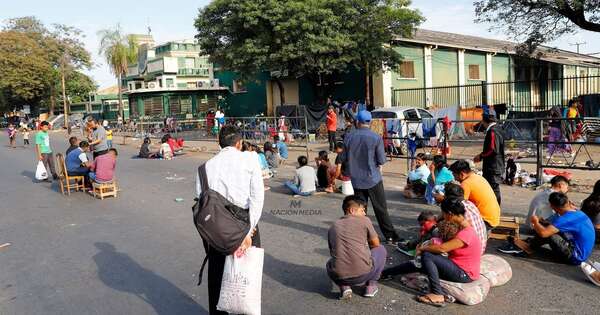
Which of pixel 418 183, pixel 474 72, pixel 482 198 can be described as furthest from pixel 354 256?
pixel 474 72

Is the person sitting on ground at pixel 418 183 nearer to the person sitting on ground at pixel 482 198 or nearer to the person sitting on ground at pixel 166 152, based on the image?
the person sitting on ground at pixel 482 198

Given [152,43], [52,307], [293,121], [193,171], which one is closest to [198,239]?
[52,307]

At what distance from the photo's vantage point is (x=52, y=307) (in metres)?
5.02

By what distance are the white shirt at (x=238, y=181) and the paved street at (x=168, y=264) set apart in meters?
1.41

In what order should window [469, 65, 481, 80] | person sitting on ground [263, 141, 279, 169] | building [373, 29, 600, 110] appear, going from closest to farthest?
person sitting on ground [263, 141, 279, 169]
building [373, 29, 600, 110]
window [469, 65, 481, 80]

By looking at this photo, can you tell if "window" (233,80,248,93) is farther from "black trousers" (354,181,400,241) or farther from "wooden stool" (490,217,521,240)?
"wooden stool" (490,217,521,240)

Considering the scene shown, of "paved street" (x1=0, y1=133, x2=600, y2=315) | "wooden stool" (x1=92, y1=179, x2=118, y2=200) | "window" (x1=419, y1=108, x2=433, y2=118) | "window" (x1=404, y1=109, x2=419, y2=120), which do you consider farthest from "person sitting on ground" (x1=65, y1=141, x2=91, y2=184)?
"window" (x1=419, y1=108, x2=433, y2=118)

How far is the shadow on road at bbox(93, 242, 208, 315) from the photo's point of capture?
490cm

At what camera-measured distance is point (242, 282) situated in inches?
147

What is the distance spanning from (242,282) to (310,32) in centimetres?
1879

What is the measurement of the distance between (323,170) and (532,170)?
5.23 m

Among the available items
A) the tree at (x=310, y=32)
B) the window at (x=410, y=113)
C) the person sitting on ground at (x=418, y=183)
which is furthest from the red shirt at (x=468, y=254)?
the tree at (x=310, y=32)

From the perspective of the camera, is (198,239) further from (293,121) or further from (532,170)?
(293,121)

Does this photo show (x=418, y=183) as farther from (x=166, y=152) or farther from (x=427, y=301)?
(x=166, y=152)
